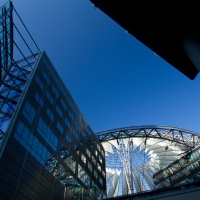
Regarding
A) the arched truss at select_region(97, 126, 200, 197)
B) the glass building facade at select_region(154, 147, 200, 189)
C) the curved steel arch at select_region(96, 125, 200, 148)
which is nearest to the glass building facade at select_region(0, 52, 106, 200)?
the curved steel arch at select_region(96, 125, 200, 148)

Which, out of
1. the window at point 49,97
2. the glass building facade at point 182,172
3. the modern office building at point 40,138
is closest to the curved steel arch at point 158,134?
the glass building facade at point 182,172

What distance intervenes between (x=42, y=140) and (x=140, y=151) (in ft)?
160

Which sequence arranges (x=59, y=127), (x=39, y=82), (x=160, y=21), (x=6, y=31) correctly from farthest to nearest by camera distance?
(x=59, y=127), (x=39, y=82), (x=6, y=31), (x=160, y=21)

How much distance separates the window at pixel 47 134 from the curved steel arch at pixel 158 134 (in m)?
25.4

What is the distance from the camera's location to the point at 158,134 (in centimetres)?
5231

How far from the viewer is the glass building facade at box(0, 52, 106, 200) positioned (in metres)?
21.1

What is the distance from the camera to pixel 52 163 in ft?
90.6

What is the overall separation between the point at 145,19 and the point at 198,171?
4517cm

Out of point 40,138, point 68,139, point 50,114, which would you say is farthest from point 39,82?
point 68,139

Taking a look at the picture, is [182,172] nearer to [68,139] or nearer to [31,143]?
[68,139]

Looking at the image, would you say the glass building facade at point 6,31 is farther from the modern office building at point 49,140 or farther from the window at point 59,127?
Answer: the window at point 59,127

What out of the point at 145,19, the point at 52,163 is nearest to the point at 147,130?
the point at 52,163

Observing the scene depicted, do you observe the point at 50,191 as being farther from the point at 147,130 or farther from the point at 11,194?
the point at 147,130

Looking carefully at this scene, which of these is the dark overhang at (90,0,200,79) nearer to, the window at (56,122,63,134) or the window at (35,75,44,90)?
the window at (35,75,44,90)
